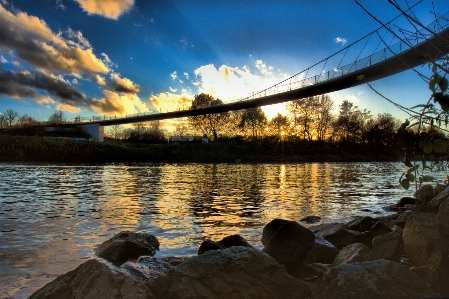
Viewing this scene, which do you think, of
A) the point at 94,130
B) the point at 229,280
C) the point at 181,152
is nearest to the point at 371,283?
the point at 229,280

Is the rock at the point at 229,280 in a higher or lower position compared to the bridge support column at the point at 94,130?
lower

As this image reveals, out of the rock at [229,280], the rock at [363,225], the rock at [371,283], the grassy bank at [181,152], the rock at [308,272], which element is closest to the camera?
the rock at [371,283]

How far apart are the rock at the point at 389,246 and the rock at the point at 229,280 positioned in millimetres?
1607

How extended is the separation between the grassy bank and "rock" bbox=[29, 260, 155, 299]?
4342 cm

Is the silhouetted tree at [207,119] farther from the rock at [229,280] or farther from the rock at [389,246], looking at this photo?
the rock at [229,280]

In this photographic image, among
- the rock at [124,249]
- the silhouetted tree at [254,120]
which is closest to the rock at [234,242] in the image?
the rock at [124,249]

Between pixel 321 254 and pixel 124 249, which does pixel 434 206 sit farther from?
pixel 124 249

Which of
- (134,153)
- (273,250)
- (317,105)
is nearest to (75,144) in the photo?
(134,153)

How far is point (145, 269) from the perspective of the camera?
11.7 feet

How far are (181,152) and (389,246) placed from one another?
50.4 meters

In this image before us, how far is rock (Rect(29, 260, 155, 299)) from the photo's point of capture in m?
2.74

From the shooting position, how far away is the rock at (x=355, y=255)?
3.65 m

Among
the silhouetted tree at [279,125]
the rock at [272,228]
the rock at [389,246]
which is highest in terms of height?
the silhouetted tree at [279,125]

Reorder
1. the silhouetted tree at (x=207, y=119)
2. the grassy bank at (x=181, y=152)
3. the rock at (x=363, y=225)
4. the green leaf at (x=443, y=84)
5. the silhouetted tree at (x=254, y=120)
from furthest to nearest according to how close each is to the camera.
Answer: the silhouetted tree at (x=207, y=119) < the silhouetted tree at (x=254, y=120) < the grassy bank at (x=181, y=152) < the rock at (x=363, y=225) < the green leaf at (x=443, y=84)
